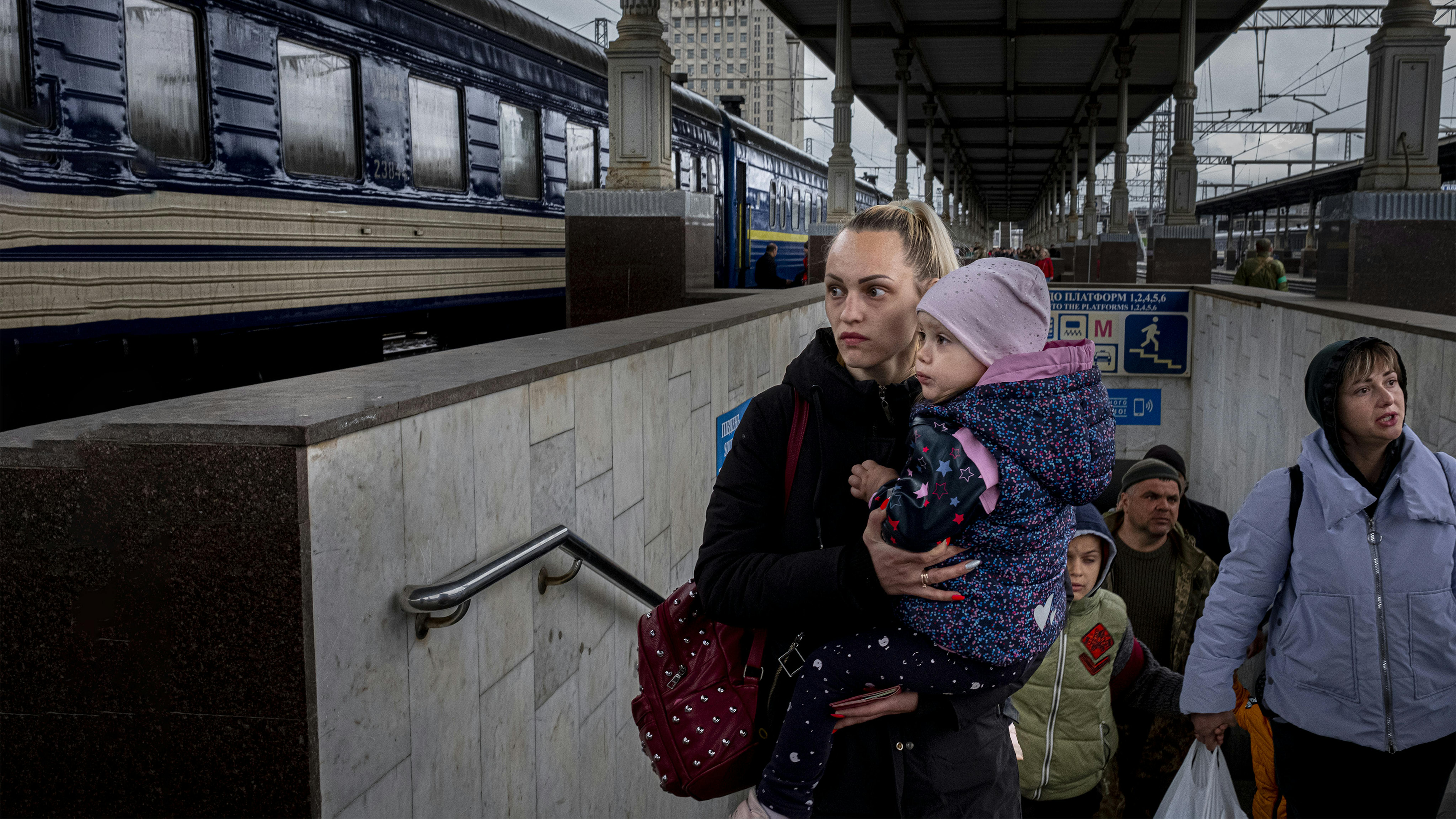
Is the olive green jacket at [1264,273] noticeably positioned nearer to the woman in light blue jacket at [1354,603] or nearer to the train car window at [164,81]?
the woman in light blue jacket at [1354,603]

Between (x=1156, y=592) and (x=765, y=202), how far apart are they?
706 inches

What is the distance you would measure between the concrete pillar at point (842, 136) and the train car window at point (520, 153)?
368 inches

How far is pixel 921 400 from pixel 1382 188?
31.8 feet

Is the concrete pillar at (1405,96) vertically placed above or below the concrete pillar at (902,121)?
below

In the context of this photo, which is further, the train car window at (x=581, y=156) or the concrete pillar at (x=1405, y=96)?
the train car window at (x=581, y=156)

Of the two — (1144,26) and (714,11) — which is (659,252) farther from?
(714,11)

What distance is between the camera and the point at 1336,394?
3.35 m

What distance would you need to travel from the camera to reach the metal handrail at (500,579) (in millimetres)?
2539

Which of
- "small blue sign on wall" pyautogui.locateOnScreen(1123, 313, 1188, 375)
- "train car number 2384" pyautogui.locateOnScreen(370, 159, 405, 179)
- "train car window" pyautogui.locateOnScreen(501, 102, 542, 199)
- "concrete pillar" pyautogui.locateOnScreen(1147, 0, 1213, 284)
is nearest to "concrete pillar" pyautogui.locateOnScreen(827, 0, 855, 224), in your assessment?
"concrete pillar" pyautogui.locateOnScreen(1147, 0, 1213, 284)

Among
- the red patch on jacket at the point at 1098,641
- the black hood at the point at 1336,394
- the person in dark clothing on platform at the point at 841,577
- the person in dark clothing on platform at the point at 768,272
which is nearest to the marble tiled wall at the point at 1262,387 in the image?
the black hood at the point at 1336,394

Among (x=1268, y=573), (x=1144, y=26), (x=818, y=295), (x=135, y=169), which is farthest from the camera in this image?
(x=1144, y=26)

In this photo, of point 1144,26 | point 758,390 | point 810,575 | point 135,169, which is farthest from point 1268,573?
point 1144,26

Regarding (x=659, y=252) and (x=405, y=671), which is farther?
(x=659, y=252)

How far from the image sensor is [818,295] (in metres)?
10.3
